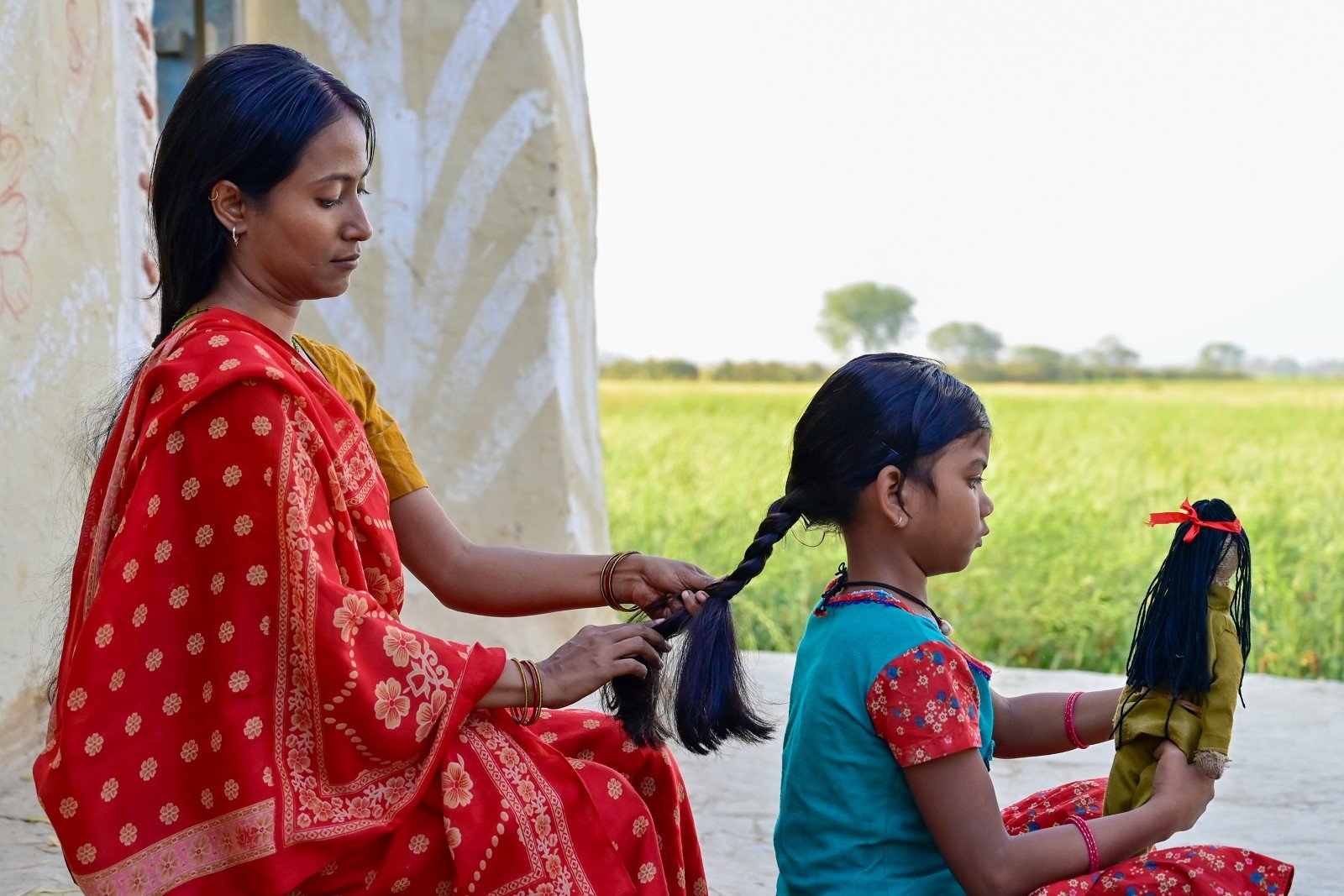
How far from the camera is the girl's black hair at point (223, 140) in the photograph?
6.45ft

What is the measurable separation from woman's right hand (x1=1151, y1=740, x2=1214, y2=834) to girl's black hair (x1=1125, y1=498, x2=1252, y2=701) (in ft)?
0.29

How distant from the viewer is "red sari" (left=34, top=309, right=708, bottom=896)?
1806mm

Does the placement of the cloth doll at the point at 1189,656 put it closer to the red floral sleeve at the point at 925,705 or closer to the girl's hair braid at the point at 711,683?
the red floral sleeve at the point at 925,705

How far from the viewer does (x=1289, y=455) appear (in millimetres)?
9773

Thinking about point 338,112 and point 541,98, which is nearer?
point 338,112

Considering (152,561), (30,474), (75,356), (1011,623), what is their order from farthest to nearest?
(1011,623)
(75,356)
(30,474)
(152,561)

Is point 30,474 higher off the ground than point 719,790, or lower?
higher

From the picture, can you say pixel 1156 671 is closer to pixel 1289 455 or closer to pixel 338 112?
pixel 338 112

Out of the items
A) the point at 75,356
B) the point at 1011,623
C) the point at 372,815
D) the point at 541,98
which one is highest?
the point at 541,98

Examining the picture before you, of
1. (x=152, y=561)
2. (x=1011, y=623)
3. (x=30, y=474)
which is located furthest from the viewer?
(x=1011, y=623)

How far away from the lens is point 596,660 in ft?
6.74

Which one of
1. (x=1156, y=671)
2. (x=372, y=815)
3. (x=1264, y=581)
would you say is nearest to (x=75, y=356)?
(x=372, y=815)

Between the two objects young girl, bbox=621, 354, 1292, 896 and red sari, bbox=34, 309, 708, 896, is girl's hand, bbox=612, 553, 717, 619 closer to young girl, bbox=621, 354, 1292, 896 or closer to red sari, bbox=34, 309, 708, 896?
young girl, bbox=621, 354, 1292, 896

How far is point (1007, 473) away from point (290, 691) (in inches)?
312
